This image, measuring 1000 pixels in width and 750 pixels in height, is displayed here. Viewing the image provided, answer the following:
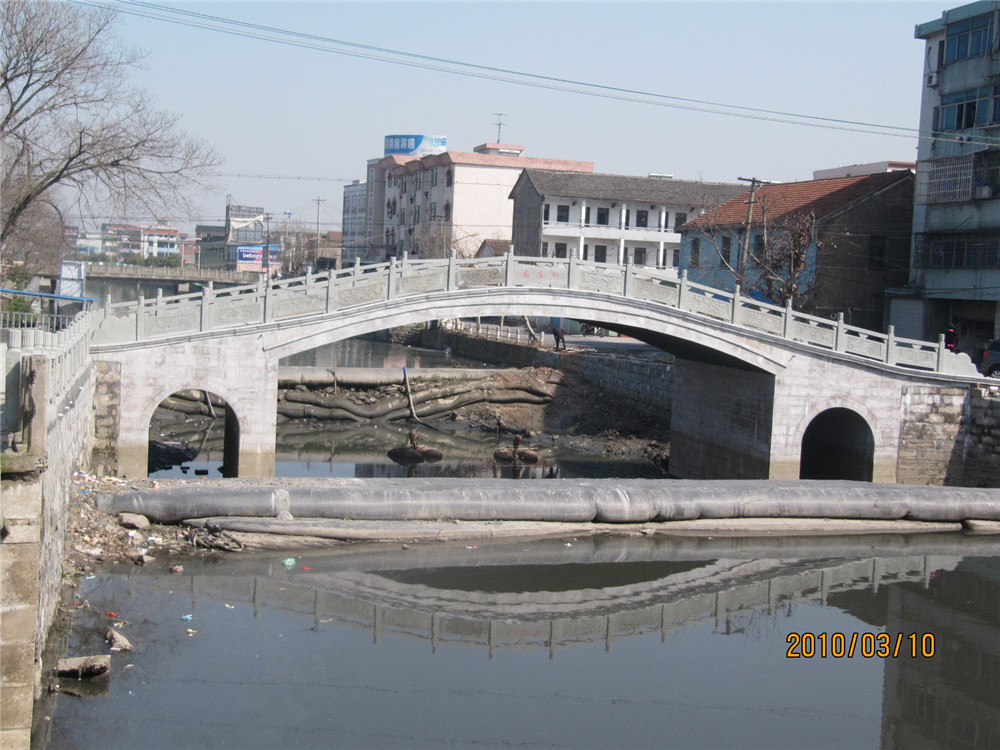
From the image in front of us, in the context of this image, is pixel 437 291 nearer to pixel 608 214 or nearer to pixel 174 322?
pixel 174 322

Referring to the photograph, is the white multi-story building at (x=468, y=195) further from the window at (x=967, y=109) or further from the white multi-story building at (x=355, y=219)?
the window at (x=967, y=109)

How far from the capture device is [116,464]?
17.8 metres

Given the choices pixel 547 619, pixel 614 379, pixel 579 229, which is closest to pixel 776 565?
pixel 547 619

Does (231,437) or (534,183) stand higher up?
(534,183)

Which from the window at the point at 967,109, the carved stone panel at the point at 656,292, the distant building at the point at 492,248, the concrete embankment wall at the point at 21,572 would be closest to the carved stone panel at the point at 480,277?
the carved stone panel at the point at 656,292

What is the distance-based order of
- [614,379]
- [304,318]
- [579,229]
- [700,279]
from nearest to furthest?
[304,318]
[614,379]
[700,279]
[579,229]

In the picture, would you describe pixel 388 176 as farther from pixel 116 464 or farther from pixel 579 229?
pixel 116 464

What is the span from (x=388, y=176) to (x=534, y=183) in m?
27.1

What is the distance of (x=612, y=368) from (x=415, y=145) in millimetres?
51550

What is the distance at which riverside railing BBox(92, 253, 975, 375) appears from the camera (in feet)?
59.4

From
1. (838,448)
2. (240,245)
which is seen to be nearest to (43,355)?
(838,448)

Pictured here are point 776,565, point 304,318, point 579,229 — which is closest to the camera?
point 776,565

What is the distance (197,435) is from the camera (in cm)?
2756
